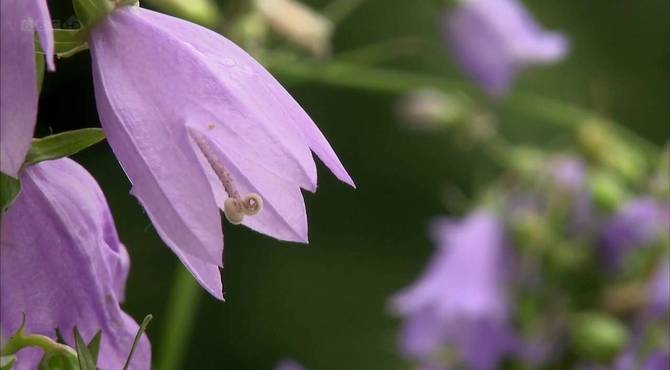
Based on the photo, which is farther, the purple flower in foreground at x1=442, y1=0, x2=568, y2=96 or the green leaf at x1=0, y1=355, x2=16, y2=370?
the purple flower in foreground at x1=442, y1=0, x2=568, y2=96

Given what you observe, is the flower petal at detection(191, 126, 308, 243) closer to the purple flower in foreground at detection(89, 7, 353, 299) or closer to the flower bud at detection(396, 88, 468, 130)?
the purple flower in foreground at detection(89, 7, 353, 299)

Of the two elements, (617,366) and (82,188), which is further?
(617,366)

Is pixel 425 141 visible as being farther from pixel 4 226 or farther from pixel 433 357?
pixel 4 226

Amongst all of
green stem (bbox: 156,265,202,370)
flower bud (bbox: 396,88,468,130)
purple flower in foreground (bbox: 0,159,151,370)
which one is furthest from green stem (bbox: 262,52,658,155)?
purple flower in foreground (bbox: 0,159,151,370)

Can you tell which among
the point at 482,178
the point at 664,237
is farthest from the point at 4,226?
the point at 482,178

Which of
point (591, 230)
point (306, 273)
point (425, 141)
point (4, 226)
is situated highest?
point (425, 141)
